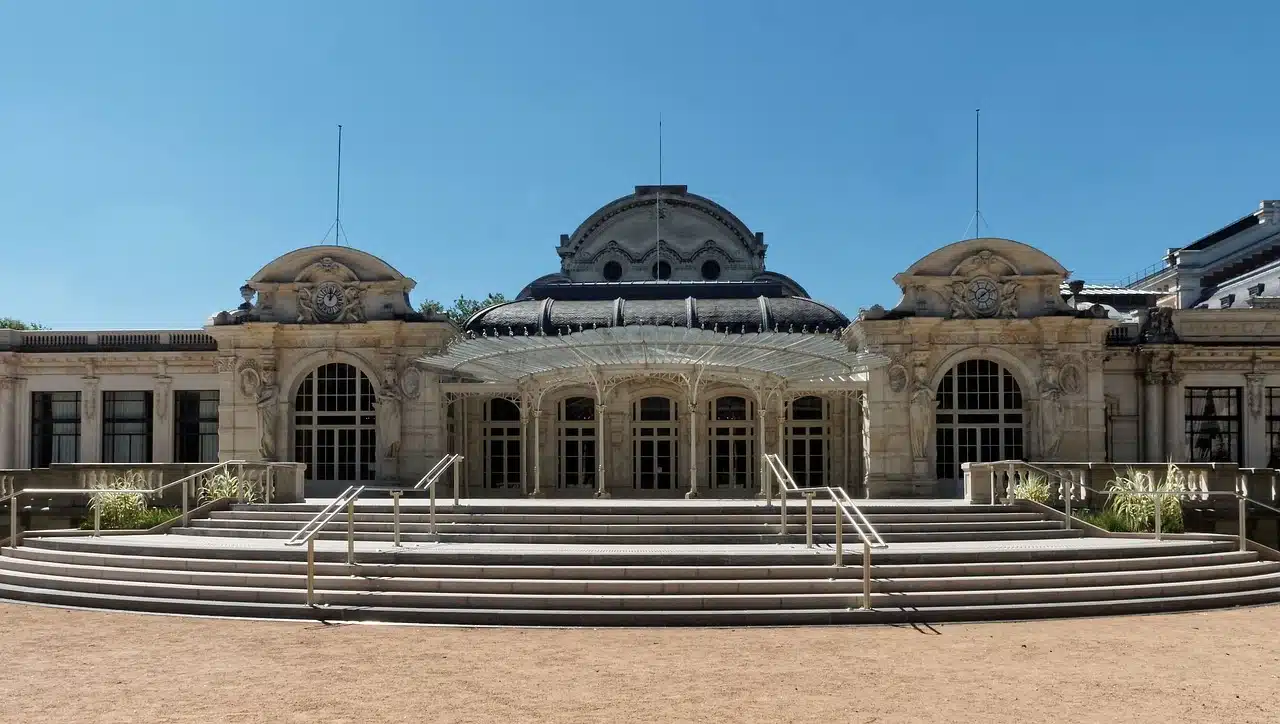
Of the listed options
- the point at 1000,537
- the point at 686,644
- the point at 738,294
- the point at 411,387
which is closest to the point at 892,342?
the point at 738,294

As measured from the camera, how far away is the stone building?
86.5 feet

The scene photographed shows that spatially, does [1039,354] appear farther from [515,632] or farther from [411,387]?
[515,632]

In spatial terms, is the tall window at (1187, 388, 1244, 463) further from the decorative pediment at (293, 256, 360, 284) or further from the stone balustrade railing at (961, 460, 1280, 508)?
the decorative pediment at (293, 256, 360, 284)

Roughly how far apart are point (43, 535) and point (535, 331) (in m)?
14.1

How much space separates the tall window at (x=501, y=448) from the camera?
2881 centimetres

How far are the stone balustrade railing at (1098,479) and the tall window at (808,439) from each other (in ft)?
25.2

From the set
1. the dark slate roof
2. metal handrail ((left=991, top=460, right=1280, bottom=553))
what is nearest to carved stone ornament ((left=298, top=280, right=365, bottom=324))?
the dark slate roof

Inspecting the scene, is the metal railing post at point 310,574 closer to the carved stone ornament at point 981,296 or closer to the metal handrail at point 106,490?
the metal handrail at point 106,490

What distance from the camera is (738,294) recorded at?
32.2 meters

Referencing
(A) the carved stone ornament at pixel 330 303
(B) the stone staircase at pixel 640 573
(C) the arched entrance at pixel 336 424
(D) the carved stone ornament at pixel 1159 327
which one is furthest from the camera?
(D) the carved stone ornament at pixel 1159 327

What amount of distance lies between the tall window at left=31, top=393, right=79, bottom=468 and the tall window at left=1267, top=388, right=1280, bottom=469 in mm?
33789

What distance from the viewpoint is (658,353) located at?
71.1ft

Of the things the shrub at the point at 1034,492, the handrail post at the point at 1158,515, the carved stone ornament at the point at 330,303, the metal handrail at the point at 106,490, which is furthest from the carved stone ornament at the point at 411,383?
the handrail post at the point at 1158,515

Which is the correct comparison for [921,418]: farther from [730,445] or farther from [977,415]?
[730,445]
